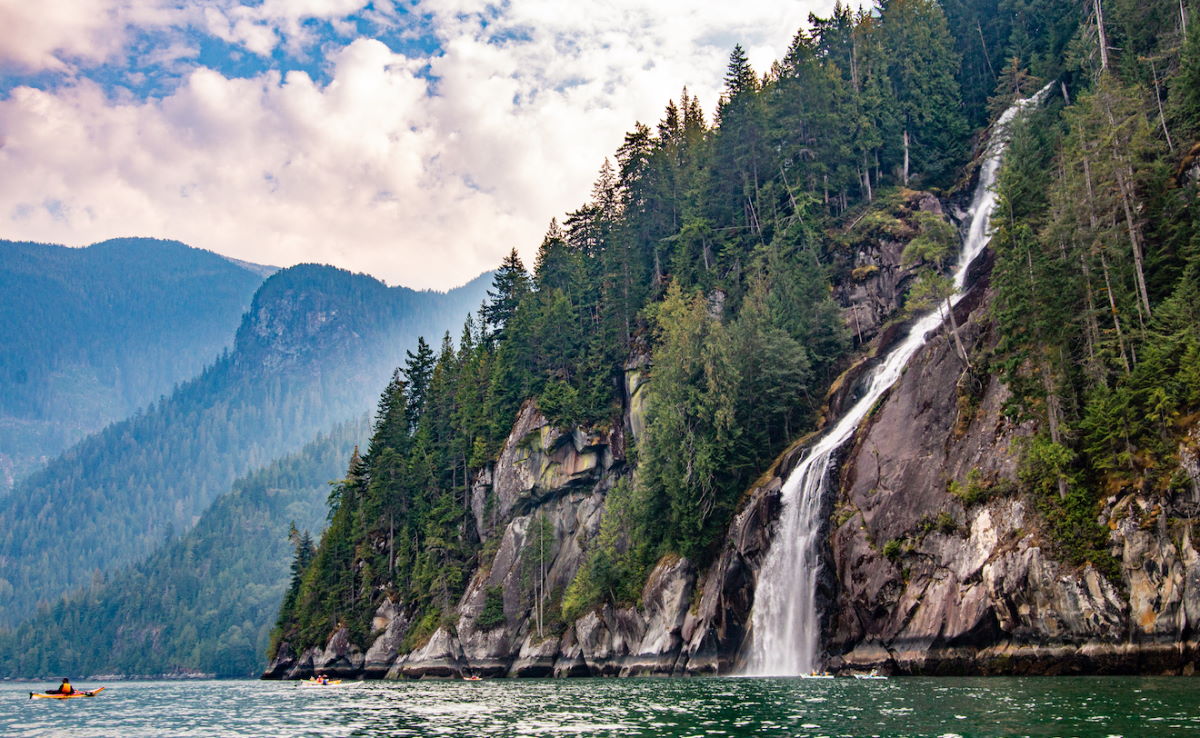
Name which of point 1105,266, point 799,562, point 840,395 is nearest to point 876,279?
point 840,395

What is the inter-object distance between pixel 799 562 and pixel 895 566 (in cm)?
653

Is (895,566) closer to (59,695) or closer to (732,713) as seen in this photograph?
(732,713)

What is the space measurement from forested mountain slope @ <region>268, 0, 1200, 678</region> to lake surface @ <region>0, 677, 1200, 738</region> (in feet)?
19.6

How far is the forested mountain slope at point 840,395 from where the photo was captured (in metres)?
36.3

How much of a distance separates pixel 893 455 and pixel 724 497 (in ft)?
47.6

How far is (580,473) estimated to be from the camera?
251 ft

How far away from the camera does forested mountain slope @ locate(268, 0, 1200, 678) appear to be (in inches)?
1428

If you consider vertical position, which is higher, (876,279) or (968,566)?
(876,279)

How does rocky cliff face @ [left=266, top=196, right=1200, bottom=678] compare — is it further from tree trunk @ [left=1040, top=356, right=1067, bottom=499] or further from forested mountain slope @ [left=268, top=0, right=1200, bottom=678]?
tree trunk @ [left=1040, top=356, right=1067, bottom=499]

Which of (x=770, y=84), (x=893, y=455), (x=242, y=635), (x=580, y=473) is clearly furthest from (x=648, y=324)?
(x=242, y=635)

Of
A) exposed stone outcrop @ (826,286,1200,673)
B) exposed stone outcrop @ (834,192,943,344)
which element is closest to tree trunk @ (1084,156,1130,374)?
exposed stone outcrop @ (826,286,1200,673)

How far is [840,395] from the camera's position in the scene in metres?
57.3

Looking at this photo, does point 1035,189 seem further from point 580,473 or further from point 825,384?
point 580,473

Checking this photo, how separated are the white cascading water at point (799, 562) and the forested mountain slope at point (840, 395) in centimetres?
109
